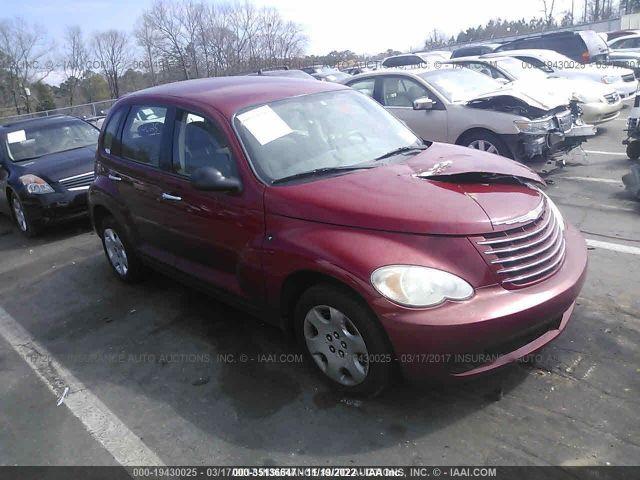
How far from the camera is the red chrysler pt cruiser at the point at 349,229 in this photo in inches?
107

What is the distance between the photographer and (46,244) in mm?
7266

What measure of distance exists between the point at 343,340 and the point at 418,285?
1.94 ft

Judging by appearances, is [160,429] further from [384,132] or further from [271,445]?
[384,132]

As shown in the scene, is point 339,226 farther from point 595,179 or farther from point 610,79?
point 610,79

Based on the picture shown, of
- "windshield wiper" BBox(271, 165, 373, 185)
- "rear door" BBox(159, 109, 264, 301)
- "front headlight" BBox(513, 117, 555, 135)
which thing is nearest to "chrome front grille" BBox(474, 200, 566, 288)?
"windshield wiper" BBox(271, 165, 373, 185)

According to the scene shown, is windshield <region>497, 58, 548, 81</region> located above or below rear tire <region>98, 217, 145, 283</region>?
above

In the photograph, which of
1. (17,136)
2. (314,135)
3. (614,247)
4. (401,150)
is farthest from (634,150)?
(17,136)

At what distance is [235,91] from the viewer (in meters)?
4.01

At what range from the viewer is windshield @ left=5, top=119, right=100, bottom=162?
26.5ft

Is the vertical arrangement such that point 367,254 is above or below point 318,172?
below

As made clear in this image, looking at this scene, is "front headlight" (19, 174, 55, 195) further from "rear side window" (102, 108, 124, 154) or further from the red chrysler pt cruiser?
the red chrysler pt cruiser

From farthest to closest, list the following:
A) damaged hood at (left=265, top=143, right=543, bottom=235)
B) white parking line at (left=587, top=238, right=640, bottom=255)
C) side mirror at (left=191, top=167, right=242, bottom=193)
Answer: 1. white parking line at (left=587, top=238, right=640, bottom=255)
2. side mirror at (left=191, top=167, right=242, bottom=193)
3. damaged hood at (left=265, top=143, right=543, bottom=235)

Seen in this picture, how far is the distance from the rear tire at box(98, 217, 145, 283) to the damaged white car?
15.2 feet

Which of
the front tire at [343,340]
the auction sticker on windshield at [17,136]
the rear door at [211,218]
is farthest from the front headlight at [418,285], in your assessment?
the auction sticker on windshield at [17,136]
